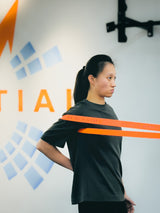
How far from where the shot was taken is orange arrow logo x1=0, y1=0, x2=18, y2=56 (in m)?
2.62

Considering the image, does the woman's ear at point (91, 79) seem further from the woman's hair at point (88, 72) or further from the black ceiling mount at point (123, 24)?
the black ceiling mount at point (123, 24)

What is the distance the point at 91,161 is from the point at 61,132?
0.26 metres

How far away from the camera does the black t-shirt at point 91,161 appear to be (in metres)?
1.50

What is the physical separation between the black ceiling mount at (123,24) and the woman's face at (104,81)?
0.64 meters

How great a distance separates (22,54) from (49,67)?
0.31 meters

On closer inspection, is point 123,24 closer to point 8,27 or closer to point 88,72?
point 88,72

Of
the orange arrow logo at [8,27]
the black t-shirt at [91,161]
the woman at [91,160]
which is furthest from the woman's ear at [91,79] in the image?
the orange arrow logo at [8,27]

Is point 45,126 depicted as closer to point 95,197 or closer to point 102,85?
point 102,85

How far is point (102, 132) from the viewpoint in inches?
63.6

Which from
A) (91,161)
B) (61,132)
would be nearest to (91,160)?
(91,161)

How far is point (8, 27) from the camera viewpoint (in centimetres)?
263

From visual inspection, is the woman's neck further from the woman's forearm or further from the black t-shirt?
the woman's forearm

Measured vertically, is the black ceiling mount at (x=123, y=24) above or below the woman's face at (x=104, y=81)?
above

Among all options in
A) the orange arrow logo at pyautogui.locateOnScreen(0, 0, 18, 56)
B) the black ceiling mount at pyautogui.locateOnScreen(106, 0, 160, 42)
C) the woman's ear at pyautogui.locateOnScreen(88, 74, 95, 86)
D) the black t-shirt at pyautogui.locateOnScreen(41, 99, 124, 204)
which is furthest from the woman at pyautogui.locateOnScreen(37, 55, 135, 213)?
the orange arrow logo at pyautogui.locateOnScreen(0, 0, 18, 56)
